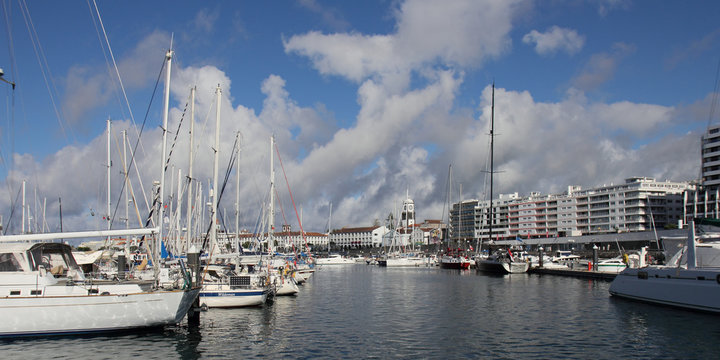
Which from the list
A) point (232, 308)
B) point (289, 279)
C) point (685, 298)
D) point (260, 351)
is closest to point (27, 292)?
point (260, 351)

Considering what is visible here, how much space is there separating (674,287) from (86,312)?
3408 cm

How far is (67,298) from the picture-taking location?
23.8 meters

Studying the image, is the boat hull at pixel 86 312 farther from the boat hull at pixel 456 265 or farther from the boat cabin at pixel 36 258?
the boat hull at pixel 456 265

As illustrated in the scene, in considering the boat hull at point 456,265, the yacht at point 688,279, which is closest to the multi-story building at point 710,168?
the boat hull at point 456,265

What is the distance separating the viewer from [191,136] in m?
36.6

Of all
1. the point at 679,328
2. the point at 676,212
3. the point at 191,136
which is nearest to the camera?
the point at 679,328

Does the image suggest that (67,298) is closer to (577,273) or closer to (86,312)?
(86,312)

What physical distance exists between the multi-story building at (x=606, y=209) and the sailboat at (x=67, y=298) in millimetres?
125373

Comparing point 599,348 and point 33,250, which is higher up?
point 33,250

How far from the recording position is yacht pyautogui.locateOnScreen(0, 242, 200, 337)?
23.5 meters

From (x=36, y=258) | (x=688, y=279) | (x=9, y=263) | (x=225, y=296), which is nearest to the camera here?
(x=9, y=263)

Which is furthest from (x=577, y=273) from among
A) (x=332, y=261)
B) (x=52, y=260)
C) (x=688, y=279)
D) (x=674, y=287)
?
(x=332, y=261)

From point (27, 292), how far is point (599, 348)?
24.8 meters

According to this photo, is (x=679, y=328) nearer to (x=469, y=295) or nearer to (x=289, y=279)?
(x=469, y=295)
